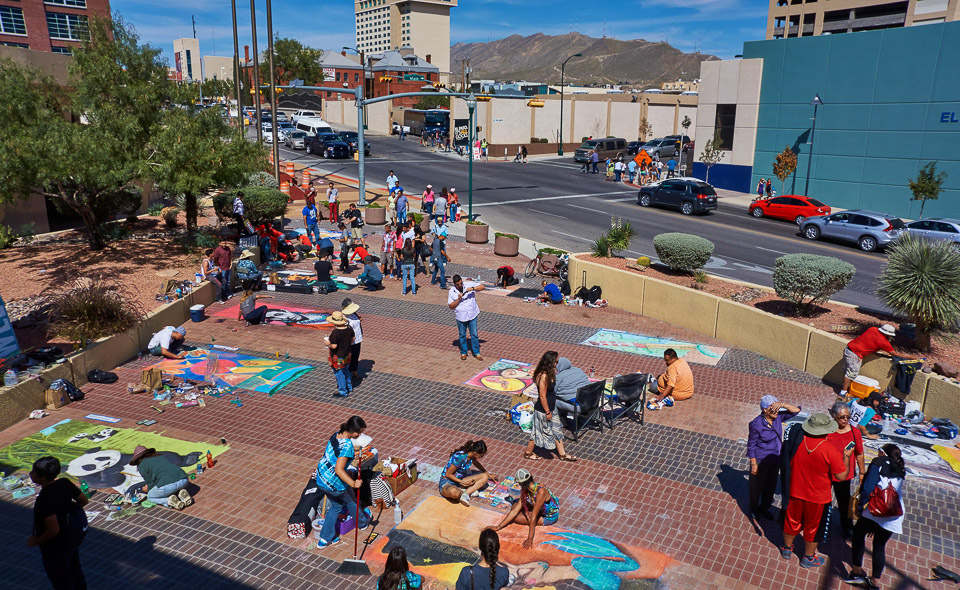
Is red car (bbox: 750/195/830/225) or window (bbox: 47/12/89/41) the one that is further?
window (bbox: 47/12/89/41)

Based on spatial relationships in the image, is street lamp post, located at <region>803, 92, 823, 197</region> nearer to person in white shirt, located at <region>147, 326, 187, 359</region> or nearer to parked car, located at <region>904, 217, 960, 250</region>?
parked car, located at <region>904, 217, 960, 250</region>

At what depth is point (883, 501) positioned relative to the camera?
22.2 feet

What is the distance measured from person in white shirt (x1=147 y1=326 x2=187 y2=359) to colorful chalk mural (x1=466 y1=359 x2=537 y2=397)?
19.7 ft

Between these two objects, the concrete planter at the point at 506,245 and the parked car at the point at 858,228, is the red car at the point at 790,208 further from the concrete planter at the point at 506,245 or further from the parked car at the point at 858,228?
the concrete planter at the point at 506,245

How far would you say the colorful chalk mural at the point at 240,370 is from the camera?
12.1m

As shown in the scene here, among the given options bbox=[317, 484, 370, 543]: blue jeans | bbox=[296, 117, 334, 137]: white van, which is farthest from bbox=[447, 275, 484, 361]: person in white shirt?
bbox=[296, 117, 334, 137]: white van

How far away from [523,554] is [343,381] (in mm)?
5175

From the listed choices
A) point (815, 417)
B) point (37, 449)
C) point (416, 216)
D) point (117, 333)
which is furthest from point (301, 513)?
point (416, 216)

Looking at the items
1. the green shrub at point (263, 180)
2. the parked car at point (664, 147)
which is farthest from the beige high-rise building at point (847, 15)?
the green shrub at point (263, 180)

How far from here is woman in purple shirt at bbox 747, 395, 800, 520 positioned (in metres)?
7.90

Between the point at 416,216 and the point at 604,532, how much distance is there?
19.2m

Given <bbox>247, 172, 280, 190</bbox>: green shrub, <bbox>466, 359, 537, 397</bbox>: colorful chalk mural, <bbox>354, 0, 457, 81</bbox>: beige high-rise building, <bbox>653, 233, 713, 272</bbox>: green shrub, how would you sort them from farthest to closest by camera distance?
1. <bbox>354, 0, 457, 81</bbox>: beige high-rise building
2. <bbox>247, 172, 280, 190</bbox>: green shrub
3. <bbox>653, 233, 713, 272</bbox>: green shrub
4. <bbox>466, 359, 537, 397</bbox>: colorful chalk mural

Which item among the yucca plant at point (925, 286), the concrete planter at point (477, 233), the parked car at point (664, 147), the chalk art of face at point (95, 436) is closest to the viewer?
the chalk art of face at point (95, 436)

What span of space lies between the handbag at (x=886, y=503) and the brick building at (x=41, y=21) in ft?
243
